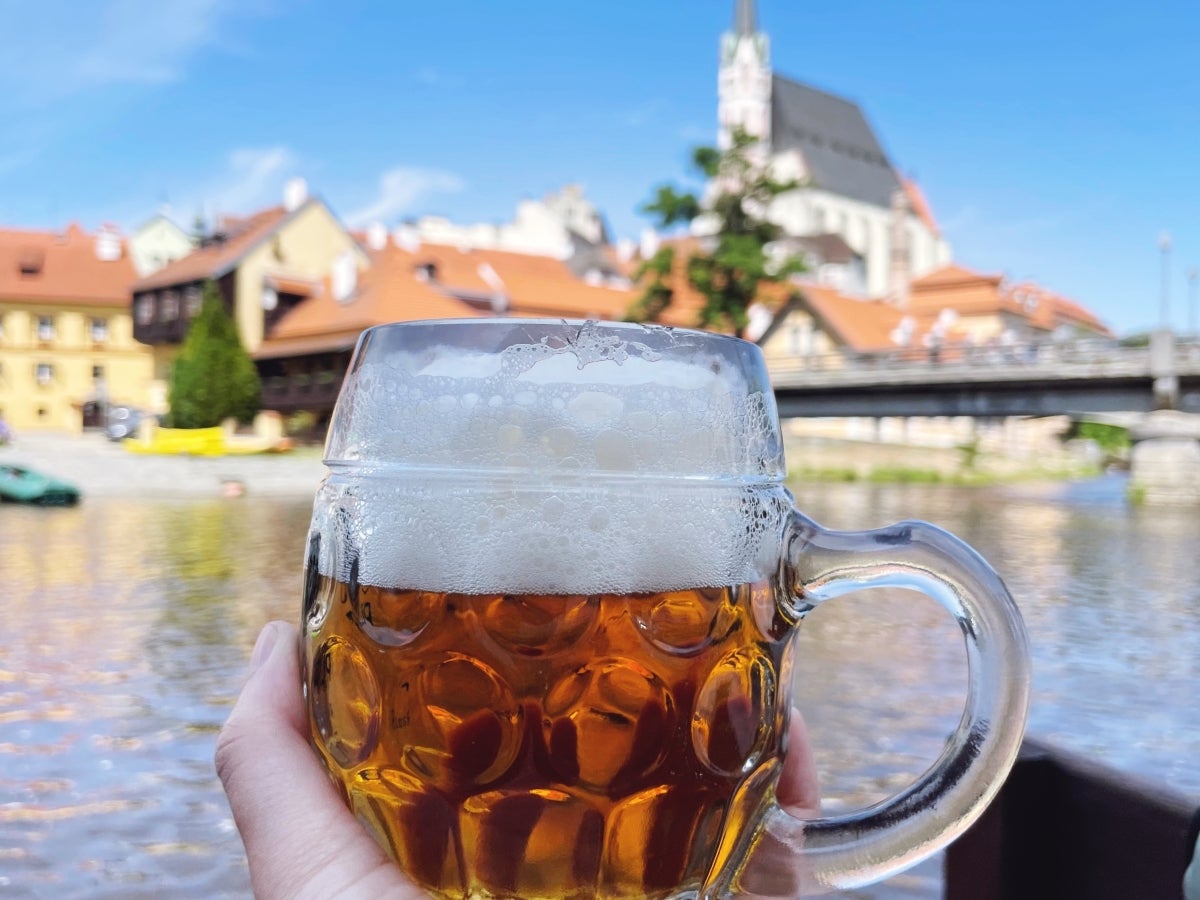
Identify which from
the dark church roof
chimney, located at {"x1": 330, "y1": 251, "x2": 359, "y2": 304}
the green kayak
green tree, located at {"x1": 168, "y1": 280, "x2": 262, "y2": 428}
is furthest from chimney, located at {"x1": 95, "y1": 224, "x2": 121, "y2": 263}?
the dark church roof

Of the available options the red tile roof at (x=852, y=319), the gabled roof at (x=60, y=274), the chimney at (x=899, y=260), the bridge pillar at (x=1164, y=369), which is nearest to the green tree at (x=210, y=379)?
the gabled roof at (x=60, y=274)

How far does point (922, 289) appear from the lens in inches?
2584

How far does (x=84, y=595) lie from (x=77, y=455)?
739 inches

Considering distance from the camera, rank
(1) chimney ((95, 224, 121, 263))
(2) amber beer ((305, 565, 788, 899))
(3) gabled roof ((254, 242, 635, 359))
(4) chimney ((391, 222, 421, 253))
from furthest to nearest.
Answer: (1) chimney ((95, 224, 121, 263)), (4) chimney ((391, 222, 421, 253)), (3) gabled roof ((254, 242, 635, 359)), (2) amber beer ((305, 565, 788, 899))

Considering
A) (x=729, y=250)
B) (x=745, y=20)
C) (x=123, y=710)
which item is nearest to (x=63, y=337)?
(x=729, y=250)

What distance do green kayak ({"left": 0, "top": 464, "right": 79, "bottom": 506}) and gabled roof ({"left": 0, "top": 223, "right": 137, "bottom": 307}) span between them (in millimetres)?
32644

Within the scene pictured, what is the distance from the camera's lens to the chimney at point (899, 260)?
66.9 m

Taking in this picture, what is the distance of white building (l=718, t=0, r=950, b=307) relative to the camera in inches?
2884

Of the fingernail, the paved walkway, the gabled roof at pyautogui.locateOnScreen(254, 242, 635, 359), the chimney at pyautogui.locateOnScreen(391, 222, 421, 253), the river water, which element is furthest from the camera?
the chimney at pyautogui.locateOnScreen(391, 222, 421, 253)

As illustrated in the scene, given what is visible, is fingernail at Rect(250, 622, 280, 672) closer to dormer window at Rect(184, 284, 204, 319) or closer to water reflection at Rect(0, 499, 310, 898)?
water reflection at Rect(0, 499, 310, 898)

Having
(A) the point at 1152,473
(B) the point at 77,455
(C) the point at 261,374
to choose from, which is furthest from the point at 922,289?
(B) the point at 77,455

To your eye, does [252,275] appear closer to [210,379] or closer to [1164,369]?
[210,379]

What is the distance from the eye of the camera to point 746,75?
3046 inches

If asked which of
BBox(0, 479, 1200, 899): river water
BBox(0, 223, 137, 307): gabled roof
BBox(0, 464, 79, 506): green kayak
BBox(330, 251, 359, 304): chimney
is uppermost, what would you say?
BBox(0, 223, 137, 307): gabled roof
